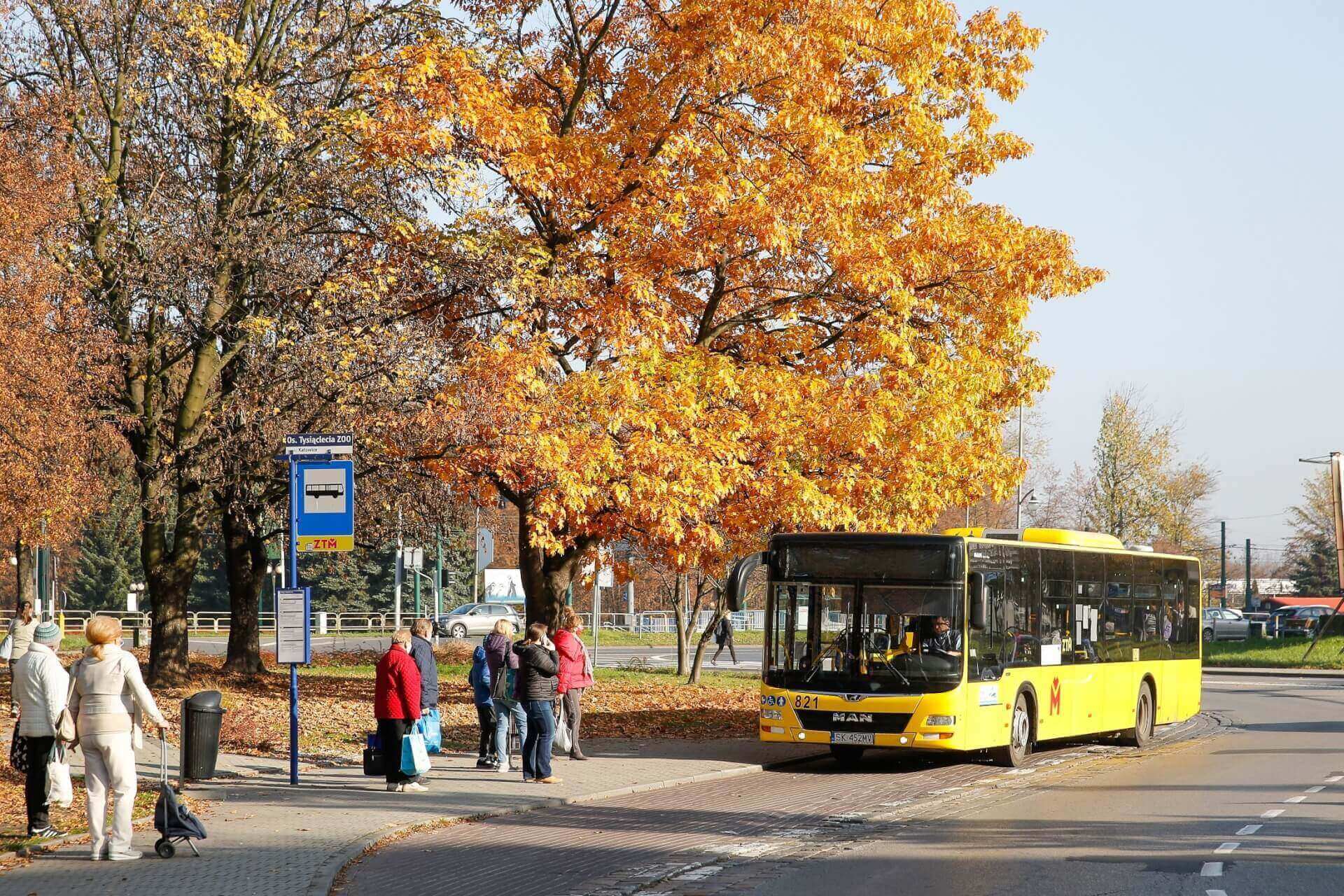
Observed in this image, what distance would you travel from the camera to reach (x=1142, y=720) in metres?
21.5

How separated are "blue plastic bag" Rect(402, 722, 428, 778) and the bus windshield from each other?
463cm

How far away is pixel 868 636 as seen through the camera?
1705cm

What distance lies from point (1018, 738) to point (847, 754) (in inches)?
79.5

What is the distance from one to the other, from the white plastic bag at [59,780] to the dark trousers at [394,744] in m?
2.76

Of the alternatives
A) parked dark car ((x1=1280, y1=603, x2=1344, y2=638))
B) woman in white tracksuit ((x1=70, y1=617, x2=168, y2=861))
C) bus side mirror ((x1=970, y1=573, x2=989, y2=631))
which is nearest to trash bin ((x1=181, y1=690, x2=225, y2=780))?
woman in white tracksuit ((x1=70, y1=617, x2=168, y2=861))

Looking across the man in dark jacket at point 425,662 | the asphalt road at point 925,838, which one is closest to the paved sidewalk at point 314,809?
the asphalt road at point 925,838

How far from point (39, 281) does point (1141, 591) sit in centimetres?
1528

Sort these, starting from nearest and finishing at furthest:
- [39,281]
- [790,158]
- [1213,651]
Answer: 1. [39,281]
2. [790,158]
3. [1213,651]

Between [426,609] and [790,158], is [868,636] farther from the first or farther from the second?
[426,609]

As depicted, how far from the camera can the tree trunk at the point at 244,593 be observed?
2756cm

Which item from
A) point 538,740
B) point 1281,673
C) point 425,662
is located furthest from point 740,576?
point 1281,673

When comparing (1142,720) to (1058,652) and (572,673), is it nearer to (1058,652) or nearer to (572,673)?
(1058,652)

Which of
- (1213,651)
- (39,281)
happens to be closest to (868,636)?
(39,281)

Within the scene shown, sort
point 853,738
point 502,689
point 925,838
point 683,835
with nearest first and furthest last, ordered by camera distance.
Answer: point 925,838 → point 683,835 → point 502,689 → point 853,738
